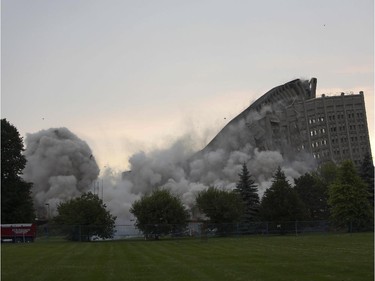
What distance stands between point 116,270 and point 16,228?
43.2 m

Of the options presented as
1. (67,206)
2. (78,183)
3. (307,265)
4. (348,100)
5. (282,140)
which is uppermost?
(348,100)

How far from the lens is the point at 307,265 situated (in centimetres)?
1992

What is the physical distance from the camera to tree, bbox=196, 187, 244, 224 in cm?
7094

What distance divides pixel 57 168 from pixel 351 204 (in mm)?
73939

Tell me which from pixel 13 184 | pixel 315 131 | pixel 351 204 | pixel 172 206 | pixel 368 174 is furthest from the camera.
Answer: pixel 315 131

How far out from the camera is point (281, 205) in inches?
2803

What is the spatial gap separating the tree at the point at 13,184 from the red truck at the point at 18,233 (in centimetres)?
645

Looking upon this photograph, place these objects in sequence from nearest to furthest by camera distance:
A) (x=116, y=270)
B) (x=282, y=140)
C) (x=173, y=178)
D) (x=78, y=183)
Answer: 1. (x=116, y=270)
2. (x=78, y=183)
3. (x=173, y=178)
4. (x=282, y=140)

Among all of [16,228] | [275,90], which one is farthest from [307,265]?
[275,90]

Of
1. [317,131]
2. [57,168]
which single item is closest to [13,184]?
[57,168]

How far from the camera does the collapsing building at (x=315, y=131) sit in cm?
14600

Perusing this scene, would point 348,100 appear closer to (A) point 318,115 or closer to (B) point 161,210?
(A) point 318,115

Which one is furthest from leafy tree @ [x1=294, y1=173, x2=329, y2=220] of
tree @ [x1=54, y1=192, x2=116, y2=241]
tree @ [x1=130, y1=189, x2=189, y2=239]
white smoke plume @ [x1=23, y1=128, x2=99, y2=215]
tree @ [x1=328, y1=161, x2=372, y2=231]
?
white smoke plume @ [x1=23, y1=128, x2=99, y2=215]

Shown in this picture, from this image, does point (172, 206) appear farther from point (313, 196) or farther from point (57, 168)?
point (57, 168)
